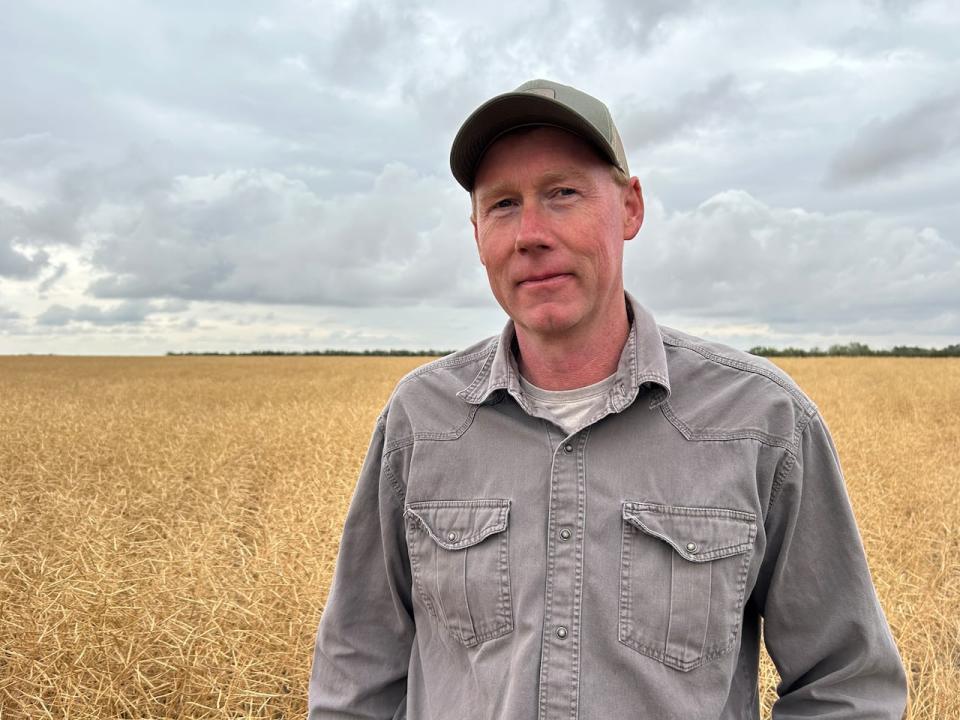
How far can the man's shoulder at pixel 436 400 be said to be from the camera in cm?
194

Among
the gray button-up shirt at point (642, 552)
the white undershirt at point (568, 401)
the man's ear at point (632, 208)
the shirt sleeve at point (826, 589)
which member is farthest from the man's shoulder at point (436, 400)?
the shirt sleeve at point (826, 589)

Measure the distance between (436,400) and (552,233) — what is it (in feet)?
1.83

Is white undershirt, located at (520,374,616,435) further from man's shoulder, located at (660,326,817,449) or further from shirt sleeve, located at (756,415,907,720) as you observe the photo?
shirt sleeve, located at (756,415,907,720)

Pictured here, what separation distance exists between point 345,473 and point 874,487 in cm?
529

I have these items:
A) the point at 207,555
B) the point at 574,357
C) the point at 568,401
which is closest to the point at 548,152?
the point at 574,357

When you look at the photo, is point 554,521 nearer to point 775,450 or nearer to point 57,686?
point 775,450

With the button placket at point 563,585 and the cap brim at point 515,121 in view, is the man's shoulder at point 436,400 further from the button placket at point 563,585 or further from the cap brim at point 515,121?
the cap brim at point 515,121

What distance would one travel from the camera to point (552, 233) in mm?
1761

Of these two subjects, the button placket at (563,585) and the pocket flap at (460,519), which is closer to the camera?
the button placket at (563,585)

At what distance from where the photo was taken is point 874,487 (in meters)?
7.19

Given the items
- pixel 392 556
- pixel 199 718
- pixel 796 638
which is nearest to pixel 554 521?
pixel 392 556

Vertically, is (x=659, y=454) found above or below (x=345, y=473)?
above

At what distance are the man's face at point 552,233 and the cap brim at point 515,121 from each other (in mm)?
32

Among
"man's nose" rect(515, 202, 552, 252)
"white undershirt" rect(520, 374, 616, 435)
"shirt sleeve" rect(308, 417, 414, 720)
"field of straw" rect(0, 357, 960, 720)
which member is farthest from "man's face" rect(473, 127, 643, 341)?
"field of straw" rect(0, 357, 960, 720)
